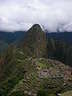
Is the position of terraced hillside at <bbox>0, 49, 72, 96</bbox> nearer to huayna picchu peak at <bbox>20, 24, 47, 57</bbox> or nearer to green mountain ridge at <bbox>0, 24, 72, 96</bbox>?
green mountain ridge at <bbox>0, 24, 72, 96</bbox>

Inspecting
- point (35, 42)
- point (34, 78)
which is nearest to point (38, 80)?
point (34, 78)

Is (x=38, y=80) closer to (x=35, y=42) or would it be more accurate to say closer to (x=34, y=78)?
(x=34, y=78)

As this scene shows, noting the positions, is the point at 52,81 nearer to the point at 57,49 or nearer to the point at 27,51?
the point at 27,51

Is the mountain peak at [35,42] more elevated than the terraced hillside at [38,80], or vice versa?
the mountain peak at [35,42]

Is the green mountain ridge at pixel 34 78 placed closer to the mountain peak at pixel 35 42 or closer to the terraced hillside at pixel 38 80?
the terraced hillside at pixel 38 80

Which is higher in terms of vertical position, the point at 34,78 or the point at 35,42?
the point at 35,42

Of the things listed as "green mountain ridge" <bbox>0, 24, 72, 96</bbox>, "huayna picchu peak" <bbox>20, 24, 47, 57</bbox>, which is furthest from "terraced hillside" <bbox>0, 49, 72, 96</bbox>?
"huayna picchu peak" <bbox>20, 24, 47, 57</bbox>

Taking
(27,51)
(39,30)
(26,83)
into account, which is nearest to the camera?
(26,83)

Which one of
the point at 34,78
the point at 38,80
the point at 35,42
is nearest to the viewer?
the point at 34,78

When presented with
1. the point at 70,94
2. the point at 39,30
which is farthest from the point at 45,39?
the point at 70,94

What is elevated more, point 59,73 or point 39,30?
point 39,30

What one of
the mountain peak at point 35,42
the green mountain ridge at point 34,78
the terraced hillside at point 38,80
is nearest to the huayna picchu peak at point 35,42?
the mountain peak at point 35,42
